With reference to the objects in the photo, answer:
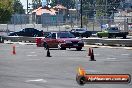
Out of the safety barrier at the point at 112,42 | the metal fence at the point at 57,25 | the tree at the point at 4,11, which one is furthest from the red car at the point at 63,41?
the tree at the point at 4,11

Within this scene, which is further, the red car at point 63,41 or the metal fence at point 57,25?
the metal fence at point 57,25

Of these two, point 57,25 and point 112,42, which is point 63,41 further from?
point 57,25

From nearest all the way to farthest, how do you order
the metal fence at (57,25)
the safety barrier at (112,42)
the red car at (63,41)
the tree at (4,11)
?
the red car at (63,41) < the safety barrier at (112,42) < the tree at (4,11) < the metal fence at (57,25)

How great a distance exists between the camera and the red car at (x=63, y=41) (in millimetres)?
33562

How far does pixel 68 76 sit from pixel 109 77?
27.4 ft

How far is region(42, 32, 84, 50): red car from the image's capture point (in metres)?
33.6

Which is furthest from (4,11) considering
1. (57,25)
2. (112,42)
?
(112,42)

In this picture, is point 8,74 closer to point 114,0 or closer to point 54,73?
point 54,73

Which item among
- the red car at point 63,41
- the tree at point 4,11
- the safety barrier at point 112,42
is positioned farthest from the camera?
the tree at point 4,11

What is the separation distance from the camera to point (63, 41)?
3409cm

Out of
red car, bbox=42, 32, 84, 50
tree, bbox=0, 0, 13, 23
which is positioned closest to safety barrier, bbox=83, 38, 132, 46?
red car, bbox=42, 32, 84, 50

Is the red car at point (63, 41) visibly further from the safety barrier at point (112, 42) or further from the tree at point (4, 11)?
the tree at point (4, 11)

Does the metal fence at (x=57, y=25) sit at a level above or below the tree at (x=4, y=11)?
below

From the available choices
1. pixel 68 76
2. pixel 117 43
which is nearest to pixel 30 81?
pixel 68 76
